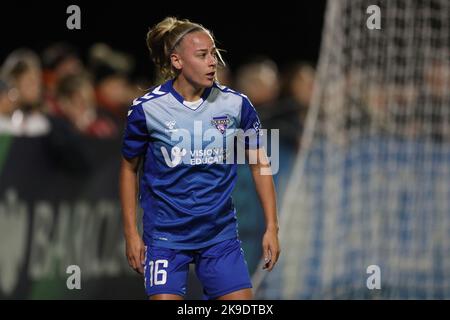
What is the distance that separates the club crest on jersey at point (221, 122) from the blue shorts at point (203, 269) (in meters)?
0.57

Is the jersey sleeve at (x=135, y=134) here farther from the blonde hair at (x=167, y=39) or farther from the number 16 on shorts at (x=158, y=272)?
the number 16 on shorts at (x=158, y=272)

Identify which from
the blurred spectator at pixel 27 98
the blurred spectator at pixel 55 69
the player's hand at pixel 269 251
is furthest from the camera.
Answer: the blurred spectator at pixel 55 69

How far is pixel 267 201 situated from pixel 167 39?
0.98 m

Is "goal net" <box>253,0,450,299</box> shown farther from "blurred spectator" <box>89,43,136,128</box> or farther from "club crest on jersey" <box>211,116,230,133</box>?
"club crest on jersey" <box>211,116,230,133</box>

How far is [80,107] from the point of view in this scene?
897 cm

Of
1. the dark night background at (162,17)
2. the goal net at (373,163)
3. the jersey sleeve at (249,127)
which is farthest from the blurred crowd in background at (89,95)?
the jersey sleeve at (249,127)

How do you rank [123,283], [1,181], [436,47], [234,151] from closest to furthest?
[234,151] → [1,181] → [123,283] → [436,47]

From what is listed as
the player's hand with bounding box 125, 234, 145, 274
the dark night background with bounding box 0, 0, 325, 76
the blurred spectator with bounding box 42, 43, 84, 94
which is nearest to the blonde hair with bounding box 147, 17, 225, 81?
the player's hand with bounding box 125, 234, 145, 274

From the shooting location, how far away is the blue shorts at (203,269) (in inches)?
227

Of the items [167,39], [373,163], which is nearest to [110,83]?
[373,163]
